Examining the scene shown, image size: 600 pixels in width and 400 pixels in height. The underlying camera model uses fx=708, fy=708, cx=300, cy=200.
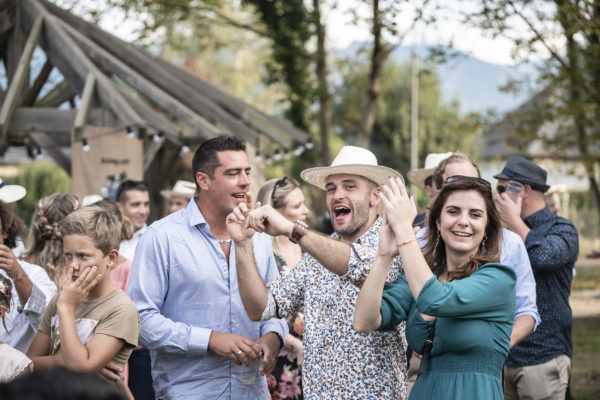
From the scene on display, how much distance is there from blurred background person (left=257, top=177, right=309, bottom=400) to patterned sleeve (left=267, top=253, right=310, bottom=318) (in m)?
1.45

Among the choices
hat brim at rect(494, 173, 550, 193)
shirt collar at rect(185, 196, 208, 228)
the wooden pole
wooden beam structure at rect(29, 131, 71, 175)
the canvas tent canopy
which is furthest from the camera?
wooden beam structure at rect(29, 131, 71, 175)

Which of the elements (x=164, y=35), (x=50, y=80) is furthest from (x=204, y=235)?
(x=164, y=35)

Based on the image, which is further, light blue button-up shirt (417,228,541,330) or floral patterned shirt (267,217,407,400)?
light blue button-up shirt (417,228,541,330)

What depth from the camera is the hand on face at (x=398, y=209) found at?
3.13 metres

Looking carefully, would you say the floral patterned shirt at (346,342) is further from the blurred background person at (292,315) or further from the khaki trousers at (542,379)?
the khaki trousers at (542,379)

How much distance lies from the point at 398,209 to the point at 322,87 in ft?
47.0

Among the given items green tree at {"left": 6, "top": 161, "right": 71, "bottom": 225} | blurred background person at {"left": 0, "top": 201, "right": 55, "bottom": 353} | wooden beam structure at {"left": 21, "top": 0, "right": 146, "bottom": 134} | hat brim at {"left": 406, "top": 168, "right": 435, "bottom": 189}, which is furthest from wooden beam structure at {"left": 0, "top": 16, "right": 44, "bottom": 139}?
green tree at {"left": 6, "top": 161, "right": 71, "bottom": 225}

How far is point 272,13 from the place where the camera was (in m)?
17.0

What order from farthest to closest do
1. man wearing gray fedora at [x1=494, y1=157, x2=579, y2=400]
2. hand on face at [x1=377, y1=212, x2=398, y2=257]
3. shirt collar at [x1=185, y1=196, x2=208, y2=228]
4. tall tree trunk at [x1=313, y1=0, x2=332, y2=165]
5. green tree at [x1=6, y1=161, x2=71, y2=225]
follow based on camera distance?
green tree at [x1=6, y1=161, x2=71, y2=225] < tall tree trunk at [x1=313, y1=0, x2=332, y2=165] < man wearing gray fedora at [x1=494, y1=157, x2=579, y2=400] < shirt collar at [x1=185, y1=196, x2=208, y2=228] < hand on face at [x1=377, y1=212, x2=398, y2=257]

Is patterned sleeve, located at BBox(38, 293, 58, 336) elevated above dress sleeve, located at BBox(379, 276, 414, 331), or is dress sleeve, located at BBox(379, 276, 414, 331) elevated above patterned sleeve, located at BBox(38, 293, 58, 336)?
dress sleeve, located at BBox(379, 276, 414, 331)

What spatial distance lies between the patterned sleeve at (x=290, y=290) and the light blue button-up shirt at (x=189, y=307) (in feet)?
1.23

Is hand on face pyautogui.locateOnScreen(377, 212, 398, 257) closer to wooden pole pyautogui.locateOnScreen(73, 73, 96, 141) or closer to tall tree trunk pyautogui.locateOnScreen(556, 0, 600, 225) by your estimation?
wooden pole pyautogui.locateOnScreen(73, 73, 96, 141)

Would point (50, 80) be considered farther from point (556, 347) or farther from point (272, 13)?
point (556, 347)

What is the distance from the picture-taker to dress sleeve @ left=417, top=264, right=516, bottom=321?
10.1 feet
